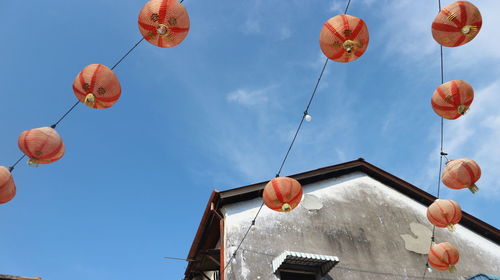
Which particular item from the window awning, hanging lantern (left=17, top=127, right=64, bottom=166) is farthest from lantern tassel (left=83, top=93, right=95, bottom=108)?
the window awning

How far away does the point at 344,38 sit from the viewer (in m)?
6.71

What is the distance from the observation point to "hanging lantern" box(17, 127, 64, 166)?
6.64 m

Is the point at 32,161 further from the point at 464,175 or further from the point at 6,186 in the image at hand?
the point at 464,175

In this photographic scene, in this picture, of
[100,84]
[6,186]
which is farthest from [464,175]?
[6,186]

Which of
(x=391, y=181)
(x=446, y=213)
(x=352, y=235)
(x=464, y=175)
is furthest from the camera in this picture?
(x=391, y=181)

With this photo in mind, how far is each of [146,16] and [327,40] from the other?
123 inches

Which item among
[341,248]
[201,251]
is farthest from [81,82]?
[341,248]

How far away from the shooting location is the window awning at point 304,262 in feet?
31.6

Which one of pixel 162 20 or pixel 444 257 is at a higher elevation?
pixel 162 20

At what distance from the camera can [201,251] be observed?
11477 mm

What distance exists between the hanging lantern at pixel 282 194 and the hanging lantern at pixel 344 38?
2.91m

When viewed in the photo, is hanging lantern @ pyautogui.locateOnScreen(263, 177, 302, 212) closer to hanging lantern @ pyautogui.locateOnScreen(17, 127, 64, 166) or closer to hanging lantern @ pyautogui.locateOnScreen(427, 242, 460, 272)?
hanging lantern @ pyautogui.locateOnScreen(17, 127, 64, 166)

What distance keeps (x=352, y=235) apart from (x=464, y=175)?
13.4 feet

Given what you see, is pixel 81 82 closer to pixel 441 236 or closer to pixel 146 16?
pixel 146 16
